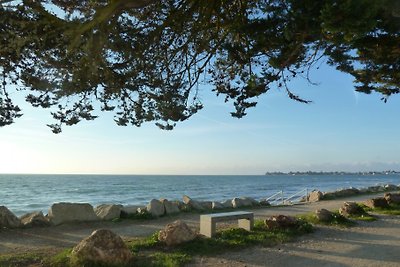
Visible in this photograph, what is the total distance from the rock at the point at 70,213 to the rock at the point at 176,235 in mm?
3704

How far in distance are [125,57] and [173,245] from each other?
11.5 ft

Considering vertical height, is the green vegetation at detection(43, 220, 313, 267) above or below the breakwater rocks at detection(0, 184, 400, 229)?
below

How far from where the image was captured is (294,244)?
8.27m

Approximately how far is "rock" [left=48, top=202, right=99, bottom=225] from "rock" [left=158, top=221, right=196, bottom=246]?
12.2 ft

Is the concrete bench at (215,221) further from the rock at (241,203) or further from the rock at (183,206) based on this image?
the rock at (241,203)

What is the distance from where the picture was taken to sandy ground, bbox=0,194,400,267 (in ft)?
23.0

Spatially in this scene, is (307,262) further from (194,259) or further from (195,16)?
(195,16)

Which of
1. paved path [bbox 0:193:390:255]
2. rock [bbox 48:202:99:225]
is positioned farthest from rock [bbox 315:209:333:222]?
rock [bbox 48:202:99:225]

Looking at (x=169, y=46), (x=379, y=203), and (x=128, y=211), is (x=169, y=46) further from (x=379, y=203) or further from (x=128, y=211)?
(x=379, y=203)

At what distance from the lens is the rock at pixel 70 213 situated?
418 inches

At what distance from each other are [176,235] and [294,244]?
2339 mm

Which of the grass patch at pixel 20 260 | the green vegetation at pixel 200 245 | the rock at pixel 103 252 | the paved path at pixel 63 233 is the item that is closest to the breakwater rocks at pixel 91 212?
the paved path at pixel 63 233

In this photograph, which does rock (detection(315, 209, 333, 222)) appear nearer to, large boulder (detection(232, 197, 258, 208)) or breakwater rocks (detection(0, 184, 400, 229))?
breakwater rocks (detection(0, 184, 400, 229))

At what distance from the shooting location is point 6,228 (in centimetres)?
988
